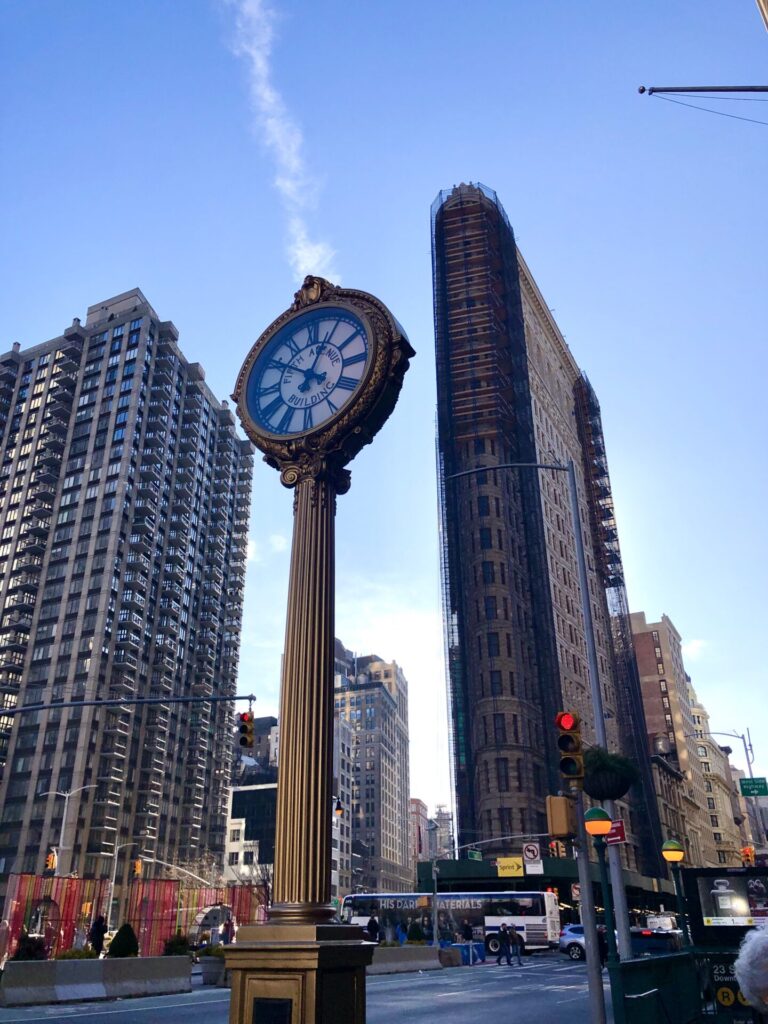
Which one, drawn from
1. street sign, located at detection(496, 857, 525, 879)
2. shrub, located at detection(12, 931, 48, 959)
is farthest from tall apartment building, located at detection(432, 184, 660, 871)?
shrub, located at detection(12, 931, 48, 959)

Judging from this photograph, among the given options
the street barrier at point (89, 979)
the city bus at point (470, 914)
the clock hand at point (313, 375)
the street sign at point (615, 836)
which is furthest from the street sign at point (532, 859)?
the clock hand at point (313, 375)

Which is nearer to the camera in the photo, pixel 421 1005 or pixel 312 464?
pixel 312 464

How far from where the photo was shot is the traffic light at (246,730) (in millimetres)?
23028

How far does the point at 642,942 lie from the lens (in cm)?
3181

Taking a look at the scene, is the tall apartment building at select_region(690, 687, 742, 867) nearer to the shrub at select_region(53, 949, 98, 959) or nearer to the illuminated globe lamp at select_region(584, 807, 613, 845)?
the shrub at select_region(53, 949, 98, 959)

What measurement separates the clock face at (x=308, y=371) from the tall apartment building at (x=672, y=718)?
112063 mm

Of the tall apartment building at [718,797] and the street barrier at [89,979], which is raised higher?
the tall apartment building at [718,797]

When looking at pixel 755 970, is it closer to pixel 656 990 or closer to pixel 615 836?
pixel 656 990

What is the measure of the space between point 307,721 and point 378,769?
6181 inches

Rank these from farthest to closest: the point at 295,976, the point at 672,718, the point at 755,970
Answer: the point at 672,718, the point at 295,976, the point at 755,970

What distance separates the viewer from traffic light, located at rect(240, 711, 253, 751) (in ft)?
75.6

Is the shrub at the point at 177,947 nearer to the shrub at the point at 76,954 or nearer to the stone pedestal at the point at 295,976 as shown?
the shrub at the point at 76,954

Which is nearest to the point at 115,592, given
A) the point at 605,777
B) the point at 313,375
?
the point at 605,777

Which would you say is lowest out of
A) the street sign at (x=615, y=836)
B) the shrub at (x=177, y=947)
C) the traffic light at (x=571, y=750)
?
the shrub at (x=177, y=947)
